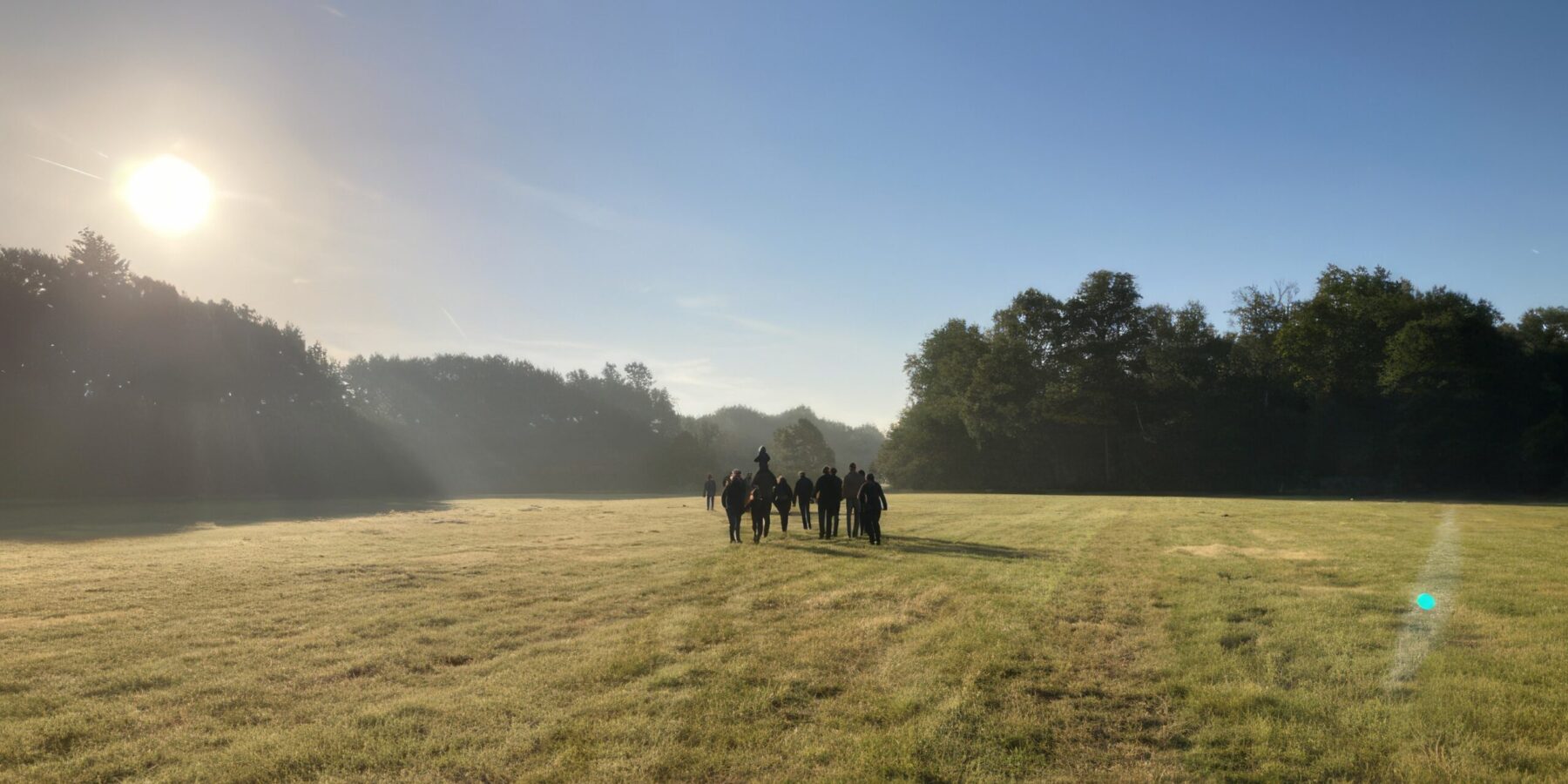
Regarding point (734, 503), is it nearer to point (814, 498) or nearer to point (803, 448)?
point (814, 498)

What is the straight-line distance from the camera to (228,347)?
57062 mm

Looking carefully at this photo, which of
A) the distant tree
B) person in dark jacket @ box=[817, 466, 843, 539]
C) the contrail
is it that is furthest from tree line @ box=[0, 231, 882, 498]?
the contrail

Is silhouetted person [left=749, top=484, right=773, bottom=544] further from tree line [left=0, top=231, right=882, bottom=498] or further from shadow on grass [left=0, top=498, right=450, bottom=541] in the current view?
tree line [left=0, top=231, right=882, bottom=498]

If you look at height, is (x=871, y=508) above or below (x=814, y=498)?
below

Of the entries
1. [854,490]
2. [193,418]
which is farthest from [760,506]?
[193,418]

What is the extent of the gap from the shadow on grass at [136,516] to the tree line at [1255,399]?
46734 mm

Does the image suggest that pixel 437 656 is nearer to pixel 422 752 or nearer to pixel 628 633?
pixel 628 633

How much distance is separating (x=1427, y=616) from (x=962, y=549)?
930cm

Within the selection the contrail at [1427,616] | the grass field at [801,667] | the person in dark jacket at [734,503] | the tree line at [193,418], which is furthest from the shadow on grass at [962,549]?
the tree line at [193,418]

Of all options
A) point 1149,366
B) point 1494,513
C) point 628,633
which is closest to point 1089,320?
point 1149,366

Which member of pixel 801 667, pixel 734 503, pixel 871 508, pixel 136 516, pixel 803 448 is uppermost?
pixel 803 448

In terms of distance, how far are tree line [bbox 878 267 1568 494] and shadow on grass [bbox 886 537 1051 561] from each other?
43.2 metres

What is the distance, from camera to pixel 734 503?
20.6 m

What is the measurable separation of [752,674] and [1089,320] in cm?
5990
